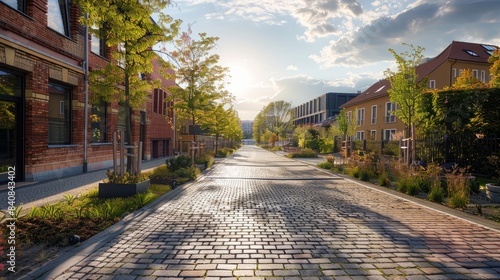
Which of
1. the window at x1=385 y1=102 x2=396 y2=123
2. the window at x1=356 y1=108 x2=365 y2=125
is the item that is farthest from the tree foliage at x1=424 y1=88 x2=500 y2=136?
the window at x1=356 y1=108 x2=365 y2=125

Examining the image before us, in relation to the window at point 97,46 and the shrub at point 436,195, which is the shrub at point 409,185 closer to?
the shrub at point 436,195

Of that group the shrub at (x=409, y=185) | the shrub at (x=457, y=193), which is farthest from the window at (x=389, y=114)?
the shrub at (x=457, y=193)

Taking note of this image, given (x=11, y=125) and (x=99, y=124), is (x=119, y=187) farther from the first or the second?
(x=99, y=124)

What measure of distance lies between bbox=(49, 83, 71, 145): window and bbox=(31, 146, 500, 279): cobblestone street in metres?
7.04

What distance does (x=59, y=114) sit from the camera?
466 inches

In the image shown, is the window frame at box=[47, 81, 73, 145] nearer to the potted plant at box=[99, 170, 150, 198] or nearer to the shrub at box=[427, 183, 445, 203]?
the potted plant at box=[99, 170, 150, 198]

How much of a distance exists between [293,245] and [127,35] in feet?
23.0

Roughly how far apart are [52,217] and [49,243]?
120 cm

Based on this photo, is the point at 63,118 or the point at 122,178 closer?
the point at 122,178

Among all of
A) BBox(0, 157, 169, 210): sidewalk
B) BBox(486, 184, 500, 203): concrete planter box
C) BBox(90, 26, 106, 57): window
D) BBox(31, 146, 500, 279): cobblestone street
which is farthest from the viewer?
BBox(90, 26, 106, 57): window

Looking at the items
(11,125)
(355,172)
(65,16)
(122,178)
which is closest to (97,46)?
(65,16)

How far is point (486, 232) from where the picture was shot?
518 cm

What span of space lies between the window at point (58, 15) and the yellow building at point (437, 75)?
25.3m

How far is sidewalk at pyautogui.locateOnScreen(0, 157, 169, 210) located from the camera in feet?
23.0
